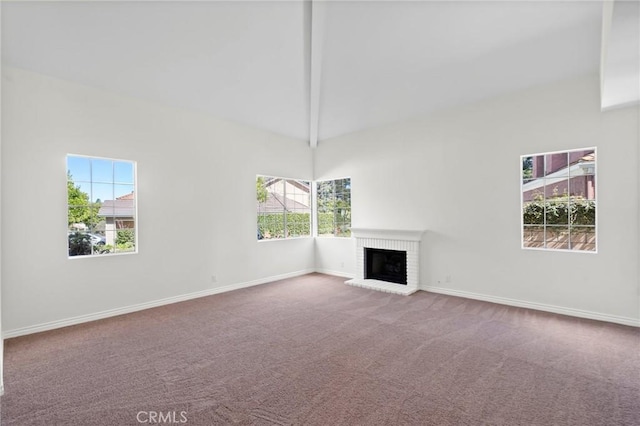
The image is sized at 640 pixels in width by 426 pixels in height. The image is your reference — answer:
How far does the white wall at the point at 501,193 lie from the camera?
3660mm

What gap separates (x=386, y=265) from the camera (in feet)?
19.5

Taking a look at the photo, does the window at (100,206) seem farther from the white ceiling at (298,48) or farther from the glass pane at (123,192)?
the white ceiling at (298,48)

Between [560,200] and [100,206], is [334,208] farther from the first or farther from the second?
[100,206]

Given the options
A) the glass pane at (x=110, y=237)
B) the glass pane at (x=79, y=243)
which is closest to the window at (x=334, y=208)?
the glass pane at (x=110, y=237)

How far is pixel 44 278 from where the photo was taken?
144 inches

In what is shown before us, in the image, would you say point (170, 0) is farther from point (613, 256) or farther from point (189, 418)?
point (613, 256)

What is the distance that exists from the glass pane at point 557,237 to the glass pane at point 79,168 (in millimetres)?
6462

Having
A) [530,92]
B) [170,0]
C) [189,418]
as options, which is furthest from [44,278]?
[530,92]

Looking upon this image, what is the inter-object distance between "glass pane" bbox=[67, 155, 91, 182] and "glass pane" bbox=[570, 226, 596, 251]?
21.9ft

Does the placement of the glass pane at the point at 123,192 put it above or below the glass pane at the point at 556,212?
above

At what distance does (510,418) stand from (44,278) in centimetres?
501

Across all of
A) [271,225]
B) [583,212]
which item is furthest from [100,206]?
[583,212]

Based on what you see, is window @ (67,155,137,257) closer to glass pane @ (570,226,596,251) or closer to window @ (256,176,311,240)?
window @ (256,176,311,240)

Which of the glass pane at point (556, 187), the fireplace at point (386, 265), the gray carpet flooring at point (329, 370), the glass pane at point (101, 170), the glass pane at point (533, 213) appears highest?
the glass pane at point (101, 170)
